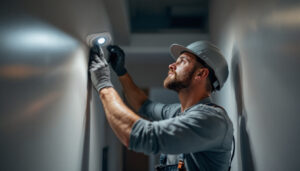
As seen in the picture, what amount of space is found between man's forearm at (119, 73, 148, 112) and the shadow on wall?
0.68m

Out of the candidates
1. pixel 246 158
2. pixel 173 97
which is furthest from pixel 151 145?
pixel 173 97

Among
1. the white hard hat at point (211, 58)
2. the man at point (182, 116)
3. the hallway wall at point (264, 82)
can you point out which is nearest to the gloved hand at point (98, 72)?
the man at point (182, 116)

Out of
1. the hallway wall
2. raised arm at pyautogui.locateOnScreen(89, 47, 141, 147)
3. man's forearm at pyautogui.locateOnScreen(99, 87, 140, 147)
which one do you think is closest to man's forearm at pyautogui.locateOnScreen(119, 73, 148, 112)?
raised arm at pyautogui.locateOnScreen(89, 47, 141, 147)

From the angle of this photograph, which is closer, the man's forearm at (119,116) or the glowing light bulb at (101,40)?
the man's forearm at (119,116)

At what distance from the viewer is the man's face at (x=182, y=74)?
1420 millimetres

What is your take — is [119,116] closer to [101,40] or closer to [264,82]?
[101,40]

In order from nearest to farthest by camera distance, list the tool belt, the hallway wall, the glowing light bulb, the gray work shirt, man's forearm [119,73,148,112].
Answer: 1. the hallway wall
2. the gray work shirt
3. the tool belt
4. the glowing light bulb
5. man's forearm [119,73,148,112]

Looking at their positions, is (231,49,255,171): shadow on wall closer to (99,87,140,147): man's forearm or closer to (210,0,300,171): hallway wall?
(210,0,300,171): hallway wall

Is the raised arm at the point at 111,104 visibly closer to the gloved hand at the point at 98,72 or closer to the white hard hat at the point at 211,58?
the gloved hand at the point at 98,72

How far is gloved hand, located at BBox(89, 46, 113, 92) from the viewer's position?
4.28 ft

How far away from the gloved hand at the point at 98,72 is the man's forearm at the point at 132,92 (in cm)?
37

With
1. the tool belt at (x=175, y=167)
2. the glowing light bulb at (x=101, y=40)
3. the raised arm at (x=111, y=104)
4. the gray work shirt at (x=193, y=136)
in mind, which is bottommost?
the tool belt at (x=175, y=167)

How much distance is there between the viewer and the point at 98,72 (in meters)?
1.32

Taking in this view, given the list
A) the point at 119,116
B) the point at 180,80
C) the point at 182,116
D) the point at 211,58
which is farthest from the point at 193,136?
the point at 211,58
